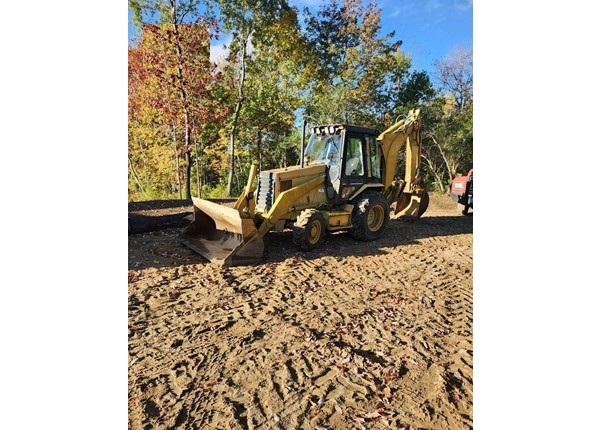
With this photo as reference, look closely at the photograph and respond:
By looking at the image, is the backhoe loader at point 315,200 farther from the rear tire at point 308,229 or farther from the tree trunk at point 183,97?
the tree trunk at point 183,97

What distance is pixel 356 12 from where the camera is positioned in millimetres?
1950

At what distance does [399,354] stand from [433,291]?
75 cm

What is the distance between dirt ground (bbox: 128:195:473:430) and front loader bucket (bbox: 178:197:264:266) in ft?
0.35

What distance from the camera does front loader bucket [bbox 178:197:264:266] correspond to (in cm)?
290

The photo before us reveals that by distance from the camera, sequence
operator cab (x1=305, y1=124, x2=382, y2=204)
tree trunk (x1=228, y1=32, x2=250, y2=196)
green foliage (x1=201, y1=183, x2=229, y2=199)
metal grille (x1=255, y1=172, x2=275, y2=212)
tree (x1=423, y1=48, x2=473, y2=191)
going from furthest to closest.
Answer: operator cab (x1=305, y1=124, x2=382, y2=204) → metal grille (x1=255, y1=172, x2=275, y2=212) → green foliage (x1=201, y1=183, x2=229, y2=199) → tree trunk (x1=228, y1=32, x2=250, y2=196) → tree (x1=423, y1=48, x2=473, y2=191)

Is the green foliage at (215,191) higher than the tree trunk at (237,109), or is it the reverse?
the tree trunk at (237,109)

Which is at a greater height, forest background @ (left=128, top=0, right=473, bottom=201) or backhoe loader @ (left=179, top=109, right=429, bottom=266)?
forest background @ (left=128, top=0, right=473, bottom=201)

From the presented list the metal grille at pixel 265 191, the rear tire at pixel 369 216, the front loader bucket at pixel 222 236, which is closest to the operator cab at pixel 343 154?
the rear tire at pixel 369 216

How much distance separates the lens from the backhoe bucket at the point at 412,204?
177 inches

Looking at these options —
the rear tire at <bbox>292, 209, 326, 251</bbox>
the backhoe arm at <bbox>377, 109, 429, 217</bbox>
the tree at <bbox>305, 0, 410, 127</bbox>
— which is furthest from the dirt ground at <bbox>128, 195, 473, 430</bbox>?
the backhoe arm at <bbox>377, 109, 429, 217</bbox>

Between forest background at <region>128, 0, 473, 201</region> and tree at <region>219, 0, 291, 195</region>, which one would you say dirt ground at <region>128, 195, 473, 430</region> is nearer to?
forest background at <region>128, 0, 473, 201</region>

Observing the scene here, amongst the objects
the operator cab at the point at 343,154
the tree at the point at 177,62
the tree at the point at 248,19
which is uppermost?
the tree at the point at 248,19

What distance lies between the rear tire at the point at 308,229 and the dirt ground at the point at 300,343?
0.26m

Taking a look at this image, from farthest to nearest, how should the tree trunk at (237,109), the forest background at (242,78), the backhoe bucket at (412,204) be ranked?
the backhoe bucket at (412,204), the tree trunk at (237,109), the forest background at (242,78)
